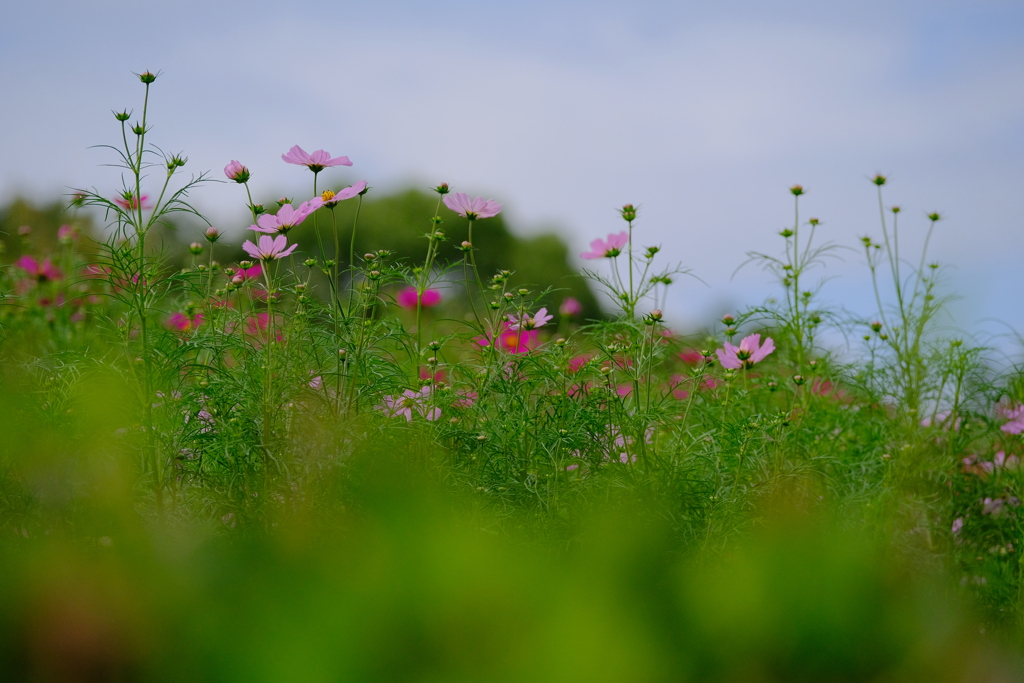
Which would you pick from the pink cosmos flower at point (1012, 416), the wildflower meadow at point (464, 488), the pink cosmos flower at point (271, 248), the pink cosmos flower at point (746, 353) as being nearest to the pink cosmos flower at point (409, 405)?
the wildflower meadow at point (464, 488)

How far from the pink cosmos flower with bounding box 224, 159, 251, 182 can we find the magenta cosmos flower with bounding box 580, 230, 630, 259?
867 mm

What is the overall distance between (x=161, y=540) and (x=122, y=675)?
0.15 meters

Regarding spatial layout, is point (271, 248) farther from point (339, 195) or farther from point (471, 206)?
point (471, 206)

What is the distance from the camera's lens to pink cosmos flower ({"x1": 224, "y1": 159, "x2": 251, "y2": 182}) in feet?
5.79

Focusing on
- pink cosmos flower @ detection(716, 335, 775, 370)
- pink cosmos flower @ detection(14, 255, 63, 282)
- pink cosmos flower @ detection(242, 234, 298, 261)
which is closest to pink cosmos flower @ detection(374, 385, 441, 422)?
pink cosmos flower @ detection(242, 234, 298, 261)

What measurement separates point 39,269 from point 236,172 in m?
3.29

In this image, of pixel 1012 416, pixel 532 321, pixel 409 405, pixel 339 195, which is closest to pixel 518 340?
pixel 532 321

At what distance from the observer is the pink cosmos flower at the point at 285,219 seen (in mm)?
1707

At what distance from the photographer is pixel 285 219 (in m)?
1.73

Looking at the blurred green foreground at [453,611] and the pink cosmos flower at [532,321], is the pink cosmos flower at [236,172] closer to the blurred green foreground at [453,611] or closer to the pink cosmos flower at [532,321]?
the pink cosmos flower at [532,321]

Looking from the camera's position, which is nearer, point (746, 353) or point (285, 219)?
point (285, 219)

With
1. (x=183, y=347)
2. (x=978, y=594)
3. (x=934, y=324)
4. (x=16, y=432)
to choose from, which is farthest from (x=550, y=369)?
(x=934, y=324)

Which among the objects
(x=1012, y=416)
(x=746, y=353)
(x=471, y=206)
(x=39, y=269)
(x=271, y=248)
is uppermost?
(x=471, y=206)

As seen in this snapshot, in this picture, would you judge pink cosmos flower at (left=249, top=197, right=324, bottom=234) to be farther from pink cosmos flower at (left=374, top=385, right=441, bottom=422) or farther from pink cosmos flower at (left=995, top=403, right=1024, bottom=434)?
pink cosmos flower at (left=995, top=403, right=1024, bottom=434)
